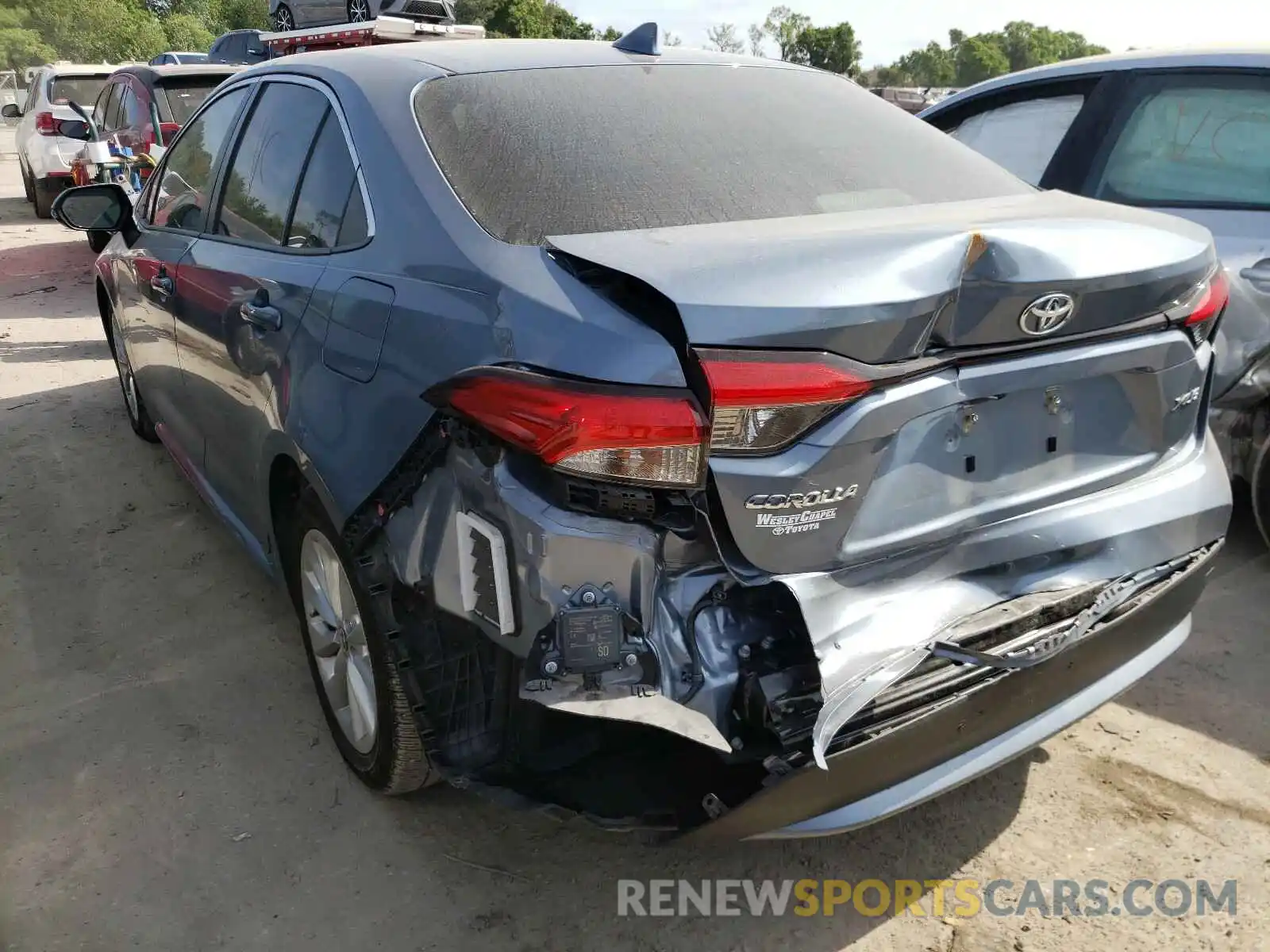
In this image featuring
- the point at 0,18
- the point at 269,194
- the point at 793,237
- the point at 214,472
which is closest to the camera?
the point at 793,237

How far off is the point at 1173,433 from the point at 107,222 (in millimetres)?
3937

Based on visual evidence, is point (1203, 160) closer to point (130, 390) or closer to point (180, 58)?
point (130, 390)

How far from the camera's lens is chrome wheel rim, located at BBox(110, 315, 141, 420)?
4801 millimetres

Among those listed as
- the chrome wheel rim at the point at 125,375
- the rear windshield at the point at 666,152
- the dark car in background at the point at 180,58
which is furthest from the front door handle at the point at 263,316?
the dark car in background at the point at 180,58

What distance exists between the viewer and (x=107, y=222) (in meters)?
4.11

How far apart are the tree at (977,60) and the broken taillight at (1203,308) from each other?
115m

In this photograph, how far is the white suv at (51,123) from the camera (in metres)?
11.6

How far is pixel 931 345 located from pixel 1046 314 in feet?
0.81

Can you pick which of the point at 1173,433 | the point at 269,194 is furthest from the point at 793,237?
the point at 269,194

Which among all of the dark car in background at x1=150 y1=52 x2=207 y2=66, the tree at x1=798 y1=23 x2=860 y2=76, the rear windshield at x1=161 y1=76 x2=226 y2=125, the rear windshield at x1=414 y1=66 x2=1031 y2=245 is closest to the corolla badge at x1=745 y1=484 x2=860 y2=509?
the rear windshield at x1=414 y1=66 x2=1031 y2=245

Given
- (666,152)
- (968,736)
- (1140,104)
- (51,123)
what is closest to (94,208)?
(666,152)

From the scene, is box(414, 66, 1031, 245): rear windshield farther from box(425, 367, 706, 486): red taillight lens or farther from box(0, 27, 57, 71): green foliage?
box(0, 27, 57, 71): green foliage

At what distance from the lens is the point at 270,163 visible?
2.88 metres

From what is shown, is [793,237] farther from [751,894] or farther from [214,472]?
[214,472]
